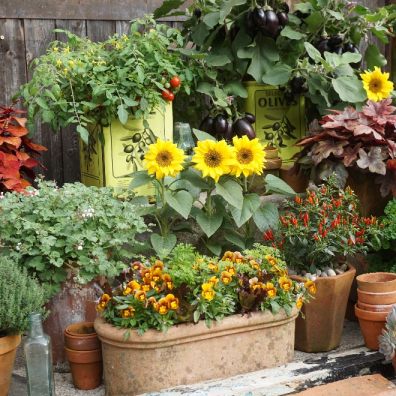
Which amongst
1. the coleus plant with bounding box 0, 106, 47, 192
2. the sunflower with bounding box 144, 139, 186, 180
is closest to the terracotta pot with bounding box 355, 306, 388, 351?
the sunflower with bounding box 144, 139, 186, 180

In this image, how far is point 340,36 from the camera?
394 centimetres

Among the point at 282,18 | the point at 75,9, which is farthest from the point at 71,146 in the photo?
the point at 282,18

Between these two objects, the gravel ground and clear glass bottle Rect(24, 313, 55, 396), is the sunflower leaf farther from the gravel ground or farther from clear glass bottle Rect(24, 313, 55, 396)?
clear glass bottle Rect(24, 313, 55, 396)

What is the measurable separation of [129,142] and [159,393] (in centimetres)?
134

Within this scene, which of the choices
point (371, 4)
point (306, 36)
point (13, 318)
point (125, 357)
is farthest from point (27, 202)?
point (371, 4)

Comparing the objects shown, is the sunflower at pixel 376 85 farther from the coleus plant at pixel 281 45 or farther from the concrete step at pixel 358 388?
the concrete step at pixel 358 388

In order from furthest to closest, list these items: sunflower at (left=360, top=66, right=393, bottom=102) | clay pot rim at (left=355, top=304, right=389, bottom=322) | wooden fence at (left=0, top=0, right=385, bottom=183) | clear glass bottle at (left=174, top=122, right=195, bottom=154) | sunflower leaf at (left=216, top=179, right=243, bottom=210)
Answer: wooden fence at (left=0, top=0, right=385, bottom=183) → sunflower at (left=360, top=66, right=393, bottom=102) → clear glass bottle at (left=174, top=122, right=195, bottom=154) → sunflower leaf at (left=216, top=179, right=243, bottom=210) → clay pot rim at (left=355, top=304, right=389, bottom=322)

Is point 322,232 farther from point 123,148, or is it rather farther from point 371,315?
point 123,148

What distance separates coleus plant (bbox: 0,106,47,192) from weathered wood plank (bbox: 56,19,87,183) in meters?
0.44

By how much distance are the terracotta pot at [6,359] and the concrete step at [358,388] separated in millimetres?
1037

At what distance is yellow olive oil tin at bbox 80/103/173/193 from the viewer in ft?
11.2

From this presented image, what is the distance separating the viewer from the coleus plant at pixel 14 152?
3184 millimetres

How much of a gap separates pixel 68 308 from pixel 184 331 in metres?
0.55

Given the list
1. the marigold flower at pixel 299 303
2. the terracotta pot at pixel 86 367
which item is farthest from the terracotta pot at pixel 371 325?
the terracotta pot at pixel 86 367
